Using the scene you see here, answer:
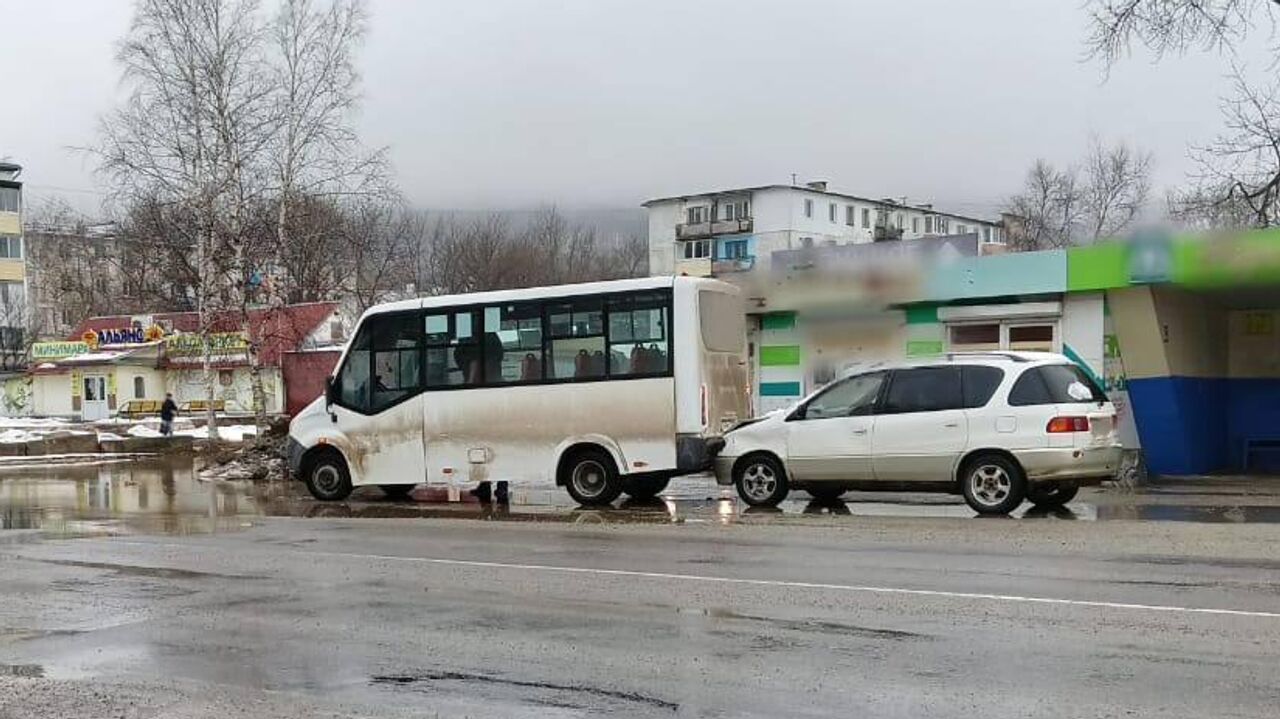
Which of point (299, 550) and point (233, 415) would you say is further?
point (233, 415)

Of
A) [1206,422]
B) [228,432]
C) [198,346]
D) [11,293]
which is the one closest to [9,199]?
[11,293]

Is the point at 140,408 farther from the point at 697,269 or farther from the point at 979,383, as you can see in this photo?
the point at 979,383

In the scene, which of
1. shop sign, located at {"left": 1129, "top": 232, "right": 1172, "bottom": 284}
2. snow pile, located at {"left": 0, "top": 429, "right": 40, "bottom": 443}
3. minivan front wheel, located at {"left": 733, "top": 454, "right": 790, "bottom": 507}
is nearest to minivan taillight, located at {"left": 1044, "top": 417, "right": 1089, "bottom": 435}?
minivan front wheel, located at {"left": 733, "top": 454, "right": 790, "bottom": 507}

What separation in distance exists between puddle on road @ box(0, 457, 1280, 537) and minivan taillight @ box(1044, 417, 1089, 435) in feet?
3.35

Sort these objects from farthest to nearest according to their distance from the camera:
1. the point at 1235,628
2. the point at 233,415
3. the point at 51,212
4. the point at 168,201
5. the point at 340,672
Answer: the point at 51,212, the point at 233,415, the point at 168,201, the point at 1235,628, the point at 340,672

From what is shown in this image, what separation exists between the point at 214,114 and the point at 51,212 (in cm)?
7183

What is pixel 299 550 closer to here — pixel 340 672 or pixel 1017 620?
pixel 340 672

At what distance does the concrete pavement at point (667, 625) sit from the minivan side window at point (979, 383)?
189 centimetres

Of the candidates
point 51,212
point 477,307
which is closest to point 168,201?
point 477,307

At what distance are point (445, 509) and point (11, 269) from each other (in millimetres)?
73127

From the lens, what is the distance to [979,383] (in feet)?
46.5

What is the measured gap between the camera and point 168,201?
1261 inches

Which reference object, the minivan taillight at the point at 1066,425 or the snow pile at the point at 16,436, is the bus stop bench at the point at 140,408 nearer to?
the snow pile at the point at 16,436

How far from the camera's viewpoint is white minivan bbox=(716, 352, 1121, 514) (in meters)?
13.7
